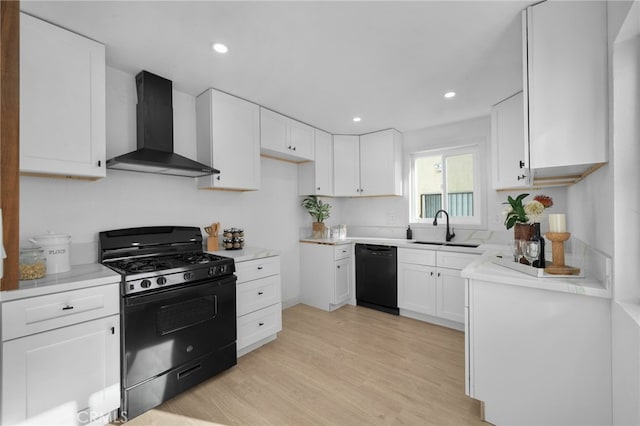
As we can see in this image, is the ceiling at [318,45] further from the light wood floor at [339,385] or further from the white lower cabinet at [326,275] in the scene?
the light wood floor at [339,385]

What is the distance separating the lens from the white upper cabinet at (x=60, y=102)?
1.57 metres

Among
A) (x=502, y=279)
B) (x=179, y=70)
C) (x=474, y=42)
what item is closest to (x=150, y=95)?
(x=179, y=70)

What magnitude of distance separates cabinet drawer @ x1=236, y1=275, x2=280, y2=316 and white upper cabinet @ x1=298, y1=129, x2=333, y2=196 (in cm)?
144

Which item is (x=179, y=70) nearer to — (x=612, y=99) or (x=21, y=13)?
(x=21, y=13)

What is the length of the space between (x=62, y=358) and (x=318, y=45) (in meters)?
2.39

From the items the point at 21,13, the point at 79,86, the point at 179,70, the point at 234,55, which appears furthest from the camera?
the point at 179,70

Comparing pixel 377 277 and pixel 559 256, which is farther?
pixel 377 277

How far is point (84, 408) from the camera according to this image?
1.52 m

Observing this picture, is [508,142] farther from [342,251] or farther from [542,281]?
[342,251]

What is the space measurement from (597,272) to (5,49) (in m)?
3.34

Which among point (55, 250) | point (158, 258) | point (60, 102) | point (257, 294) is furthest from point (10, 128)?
point (257, 294)

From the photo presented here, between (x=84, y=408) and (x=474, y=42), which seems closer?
(x=84, y=408)

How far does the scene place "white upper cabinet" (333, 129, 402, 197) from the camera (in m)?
3.68

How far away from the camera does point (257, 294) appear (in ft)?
8.14
